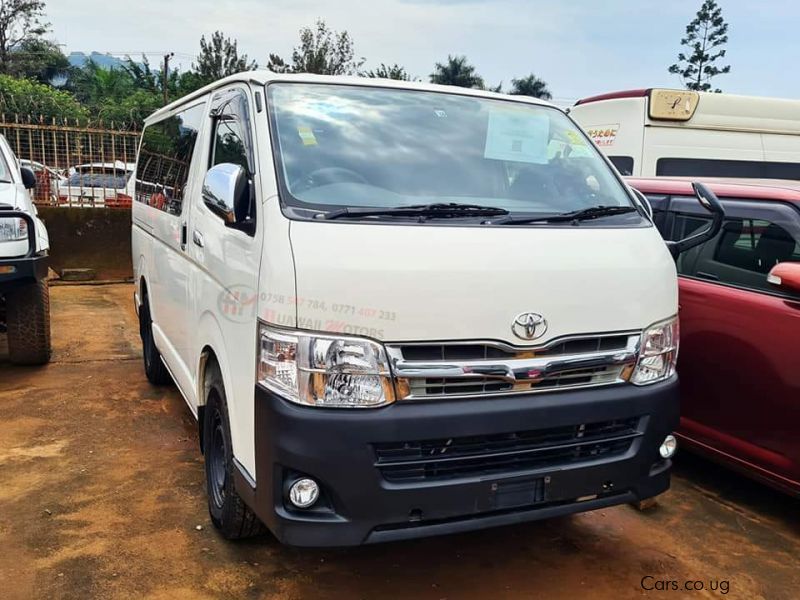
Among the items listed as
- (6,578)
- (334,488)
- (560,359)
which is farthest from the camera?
(6,578)

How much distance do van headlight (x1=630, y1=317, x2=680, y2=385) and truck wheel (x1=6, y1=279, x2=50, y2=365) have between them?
473 centimetres

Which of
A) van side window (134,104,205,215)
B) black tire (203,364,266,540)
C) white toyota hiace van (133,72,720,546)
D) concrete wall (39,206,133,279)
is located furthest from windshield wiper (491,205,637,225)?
concrete wall (39,206,133,279)

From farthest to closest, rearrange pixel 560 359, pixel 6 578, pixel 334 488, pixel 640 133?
pixel 640 133 → pixel 6 578 → pixel 560 359 → pixel 334 488

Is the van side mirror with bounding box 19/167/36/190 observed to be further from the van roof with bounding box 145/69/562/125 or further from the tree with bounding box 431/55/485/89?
the tree with bounding box 431/55/485/89

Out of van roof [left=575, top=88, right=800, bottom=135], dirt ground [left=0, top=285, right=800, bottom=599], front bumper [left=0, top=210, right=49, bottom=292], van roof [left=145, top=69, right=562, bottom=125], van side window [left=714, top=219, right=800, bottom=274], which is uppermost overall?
van roof [left=575, top=88, right=800, bottom=135]

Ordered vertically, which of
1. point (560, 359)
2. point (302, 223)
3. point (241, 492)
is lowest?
point (241, 492)

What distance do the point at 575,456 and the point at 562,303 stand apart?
2.01ft

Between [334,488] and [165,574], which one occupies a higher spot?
[334,488]

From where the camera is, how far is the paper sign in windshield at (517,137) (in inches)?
133

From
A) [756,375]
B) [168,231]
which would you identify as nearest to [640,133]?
[756,375]

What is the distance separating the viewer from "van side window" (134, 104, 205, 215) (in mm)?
4059

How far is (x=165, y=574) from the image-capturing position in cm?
299

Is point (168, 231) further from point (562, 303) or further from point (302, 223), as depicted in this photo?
point (562, 303)

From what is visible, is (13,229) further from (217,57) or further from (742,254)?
(217,57)
